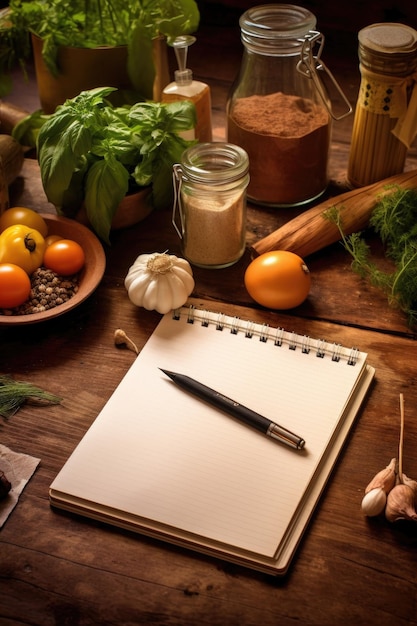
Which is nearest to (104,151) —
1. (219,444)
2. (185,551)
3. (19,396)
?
(19,396)

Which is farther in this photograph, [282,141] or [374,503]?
[282,141]

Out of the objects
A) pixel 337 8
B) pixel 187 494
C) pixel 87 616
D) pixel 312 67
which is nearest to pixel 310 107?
pixel 312 67

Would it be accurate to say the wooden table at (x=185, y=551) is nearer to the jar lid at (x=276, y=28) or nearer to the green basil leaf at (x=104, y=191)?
the green basil leaf at (x=104, y=191)

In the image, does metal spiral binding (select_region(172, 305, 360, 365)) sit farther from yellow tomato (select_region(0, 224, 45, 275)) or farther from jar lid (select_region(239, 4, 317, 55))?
jar lid (select_region(239, 4, 317, 55))

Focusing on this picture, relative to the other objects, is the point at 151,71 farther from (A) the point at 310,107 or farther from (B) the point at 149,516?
(B) the point at 149,516

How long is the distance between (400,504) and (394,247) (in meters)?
0.47

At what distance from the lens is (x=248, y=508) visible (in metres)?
0.88

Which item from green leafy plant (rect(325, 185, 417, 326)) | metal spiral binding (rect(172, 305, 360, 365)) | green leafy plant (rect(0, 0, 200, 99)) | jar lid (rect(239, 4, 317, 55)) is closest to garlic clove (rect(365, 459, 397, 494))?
Result: metal spiral binding (rect(172, 305, 360, 365))

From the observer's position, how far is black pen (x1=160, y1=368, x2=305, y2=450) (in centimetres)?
95

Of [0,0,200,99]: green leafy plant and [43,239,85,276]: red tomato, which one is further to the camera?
[0,0,200,99]: green leafy plant

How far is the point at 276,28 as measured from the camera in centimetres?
123

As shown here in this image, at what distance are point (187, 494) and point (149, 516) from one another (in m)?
0.05

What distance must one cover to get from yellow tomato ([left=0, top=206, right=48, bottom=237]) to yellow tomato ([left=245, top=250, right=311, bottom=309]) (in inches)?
13.5

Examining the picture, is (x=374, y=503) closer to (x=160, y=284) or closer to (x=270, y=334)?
(x=270, y=334)
